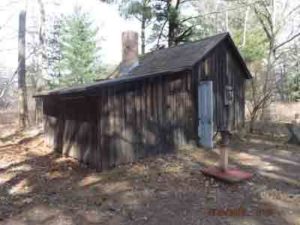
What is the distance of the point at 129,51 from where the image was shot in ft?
52.6

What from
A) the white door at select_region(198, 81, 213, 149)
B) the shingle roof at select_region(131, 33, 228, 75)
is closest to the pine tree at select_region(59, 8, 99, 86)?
the shingle roof at select_region(131, 33, 228, 75)

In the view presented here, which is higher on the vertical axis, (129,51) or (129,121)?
(129,51)

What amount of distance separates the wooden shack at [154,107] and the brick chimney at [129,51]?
1.32 ft

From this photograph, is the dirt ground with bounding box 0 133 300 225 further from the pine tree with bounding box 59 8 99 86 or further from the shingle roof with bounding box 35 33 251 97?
the pine tree with bounding box 59 8 99 86

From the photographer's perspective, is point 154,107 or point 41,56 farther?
point 41,56

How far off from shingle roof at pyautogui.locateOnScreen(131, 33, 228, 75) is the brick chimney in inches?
14.0

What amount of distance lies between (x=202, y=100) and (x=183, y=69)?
56.6 inches

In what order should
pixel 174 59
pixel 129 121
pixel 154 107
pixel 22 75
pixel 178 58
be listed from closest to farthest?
pixel 129 121 → pixel 154 107 → pixel 178 58 → pixel 174 59 → pixel 22 75

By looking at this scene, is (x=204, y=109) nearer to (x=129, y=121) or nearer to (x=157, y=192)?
(x=129, y=121)

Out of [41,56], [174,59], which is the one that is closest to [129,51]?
[174,59]

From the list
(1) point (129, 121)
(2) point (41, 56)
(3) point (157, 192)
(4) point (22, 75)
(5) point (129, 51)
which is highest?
(2) point (41, 56)

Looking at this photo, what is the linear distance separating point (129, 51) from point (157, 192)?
9095 mm

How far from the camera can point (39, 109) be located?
82.3 ft

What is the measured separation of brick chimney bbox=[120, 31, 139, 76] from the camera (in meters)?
15.9
